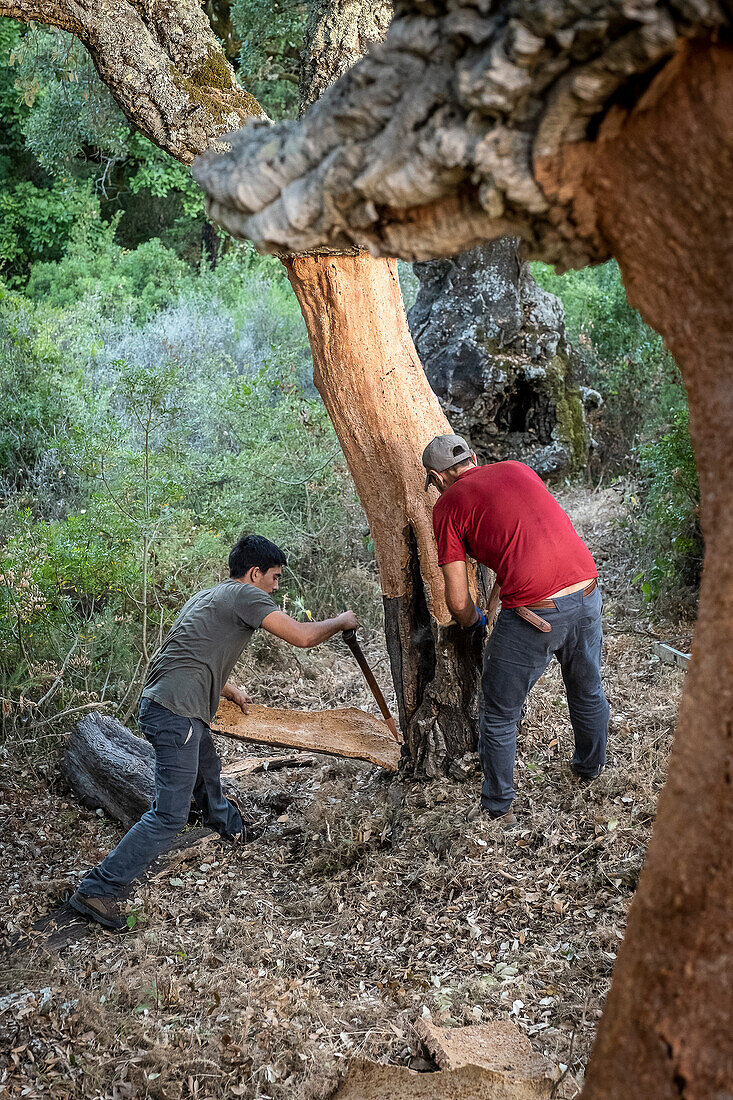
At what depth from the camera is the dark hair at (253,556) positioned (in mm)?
3984

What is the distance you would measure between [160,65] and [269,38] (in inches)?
356

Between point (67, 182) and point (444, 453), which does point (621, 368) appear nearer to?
point (444, 453)

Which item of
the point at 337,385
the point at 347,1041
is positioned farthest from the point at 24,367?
the point at 347,1041

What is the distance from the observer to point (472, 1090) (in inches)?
98.5

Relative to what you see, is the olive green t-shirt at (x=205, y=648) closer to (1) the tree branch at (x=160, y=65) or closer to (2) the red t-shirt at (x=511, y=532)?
(2) the red t-shirt at (x=511, y=532)

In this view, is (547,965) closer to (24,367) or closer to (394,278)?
(394,278)

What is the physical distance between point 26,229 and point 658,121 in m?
19.1

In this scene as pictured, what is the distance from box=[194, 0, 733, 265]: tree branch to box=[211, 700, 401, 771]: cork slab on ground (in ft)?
10.9

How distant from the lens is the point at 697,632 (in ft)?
4.88

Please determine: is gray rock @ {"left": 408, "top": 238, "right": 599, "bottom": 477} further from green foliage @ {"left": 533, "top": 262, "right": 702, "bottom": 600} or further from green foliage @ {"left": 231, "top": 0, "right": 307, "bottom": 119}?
green foliage @ {"left": 231, "top": 0, "right": 307, "bottom": 119}

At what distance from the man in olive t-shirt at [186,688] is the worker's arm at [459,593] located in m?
0.57

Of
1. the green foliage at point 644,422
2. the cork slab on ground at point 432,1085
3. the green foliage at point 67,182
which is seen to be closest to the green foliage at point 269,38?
the green foliage at point 67,182

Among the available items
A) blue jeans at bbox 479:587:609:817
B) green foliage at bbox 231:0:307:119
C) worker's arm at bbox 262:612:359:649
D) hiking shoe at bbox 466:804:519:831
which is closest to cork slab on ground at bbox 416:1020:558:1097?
hiking shoe at bbox 466:804:519:831

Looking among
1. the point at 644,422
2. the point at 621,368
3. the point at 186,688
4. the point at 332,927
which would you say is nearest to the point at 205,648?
the point at 186,688
